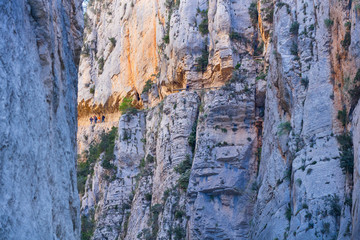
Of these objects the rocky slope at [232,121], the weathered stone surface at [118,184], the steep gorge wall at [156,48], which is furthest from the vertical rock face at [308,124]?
the weathered stone surface at [118,184]

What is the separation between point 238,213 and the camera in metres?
32.3

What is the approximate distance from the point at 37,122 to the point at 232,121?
22.7 metres

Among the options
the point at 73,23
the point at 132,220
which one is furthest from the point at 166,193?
the point at 73,23

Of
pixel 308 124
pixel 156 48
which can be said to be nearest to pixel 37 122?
pixel 308 124

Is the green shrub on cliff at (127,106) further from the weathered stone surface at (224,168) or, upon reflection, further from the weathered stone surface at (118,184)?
the weathered stone surface at (224,168)

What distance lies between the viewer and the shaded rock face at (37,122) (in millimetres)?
11742

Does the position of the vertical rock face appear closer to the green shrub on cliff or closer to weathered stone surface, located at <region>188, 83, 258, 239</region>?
weathered stone surface, located at <region>188, 83, 258, 239</region>

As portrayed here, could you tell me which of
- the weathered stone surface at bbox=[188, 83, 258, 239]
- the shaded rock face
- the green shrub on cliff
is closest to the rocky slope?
the weathered stone surface at bbox=[188, 83, 258, 239]

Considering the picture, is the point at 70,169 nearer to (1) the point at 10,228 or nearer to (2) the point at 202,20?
(1) the point at 10,228

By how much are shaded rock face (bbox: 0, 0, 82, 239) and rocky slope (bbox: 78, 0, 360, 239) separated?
32.3 ft

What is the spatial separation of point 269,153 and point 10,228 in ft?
70.0

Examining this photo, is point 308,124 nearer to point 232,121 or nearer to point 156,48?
point 232,121

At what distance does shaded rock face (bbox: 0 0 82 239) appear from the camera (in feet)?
38.5

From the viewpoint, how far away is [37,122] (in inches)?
567
